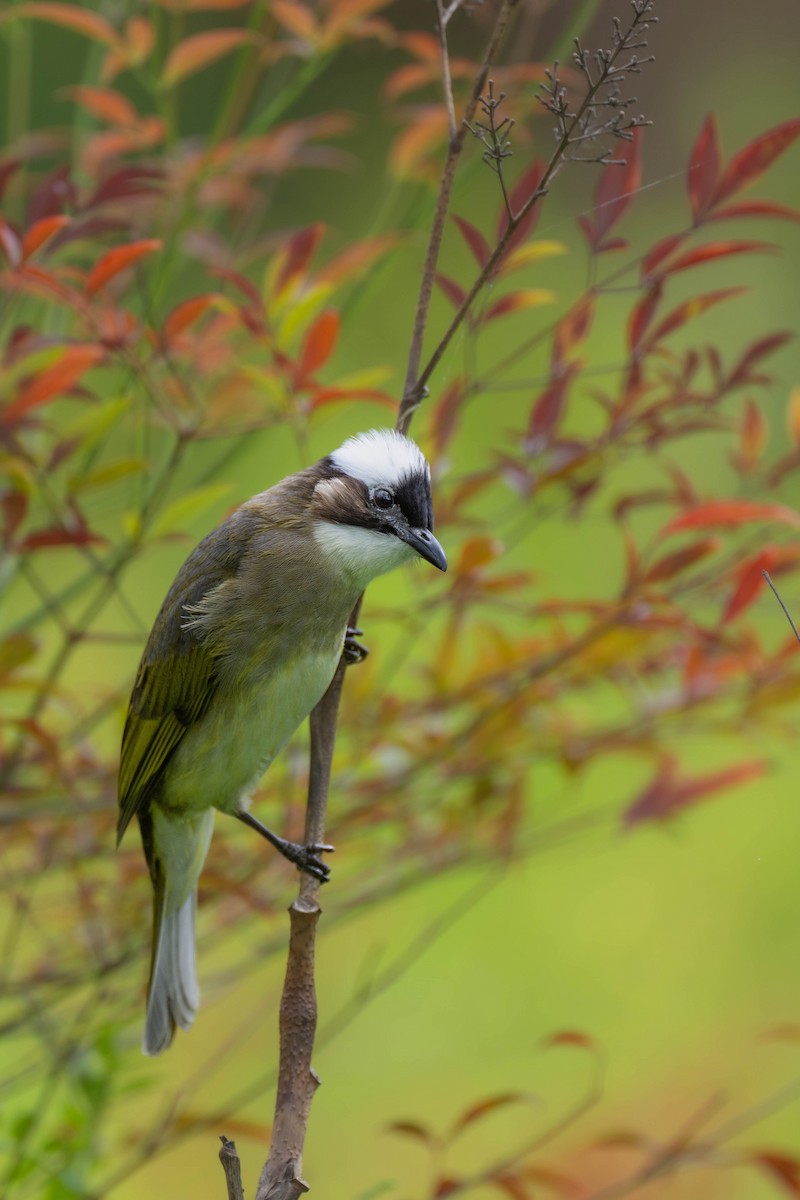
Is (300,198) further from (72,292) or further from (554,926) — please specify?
(72,292)

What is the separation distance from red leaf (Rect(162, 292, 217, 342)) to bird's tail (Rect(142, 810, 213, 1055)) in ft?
2.18

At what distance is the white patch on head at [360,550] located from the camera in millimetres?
1644

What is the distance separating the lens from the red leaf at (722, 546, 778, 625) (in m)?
1.73

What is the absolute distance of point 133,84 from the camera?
467 centimetres

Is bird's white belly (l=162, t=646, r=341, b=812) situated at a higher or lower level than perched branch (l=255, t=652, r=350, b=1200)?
higher

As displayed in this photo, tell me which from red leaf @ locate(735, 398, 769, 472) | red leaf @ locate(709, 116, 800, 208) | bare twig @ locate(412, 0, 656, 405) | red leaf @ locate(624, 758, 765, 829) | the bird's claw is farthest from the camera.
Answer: red leaf @ locate(624, 758, 765, 829)

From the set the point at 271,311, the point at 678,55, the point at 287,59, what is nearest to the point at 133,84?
the point at 287,59

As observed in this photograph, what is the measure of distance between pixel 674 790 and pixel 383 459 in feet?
2.63

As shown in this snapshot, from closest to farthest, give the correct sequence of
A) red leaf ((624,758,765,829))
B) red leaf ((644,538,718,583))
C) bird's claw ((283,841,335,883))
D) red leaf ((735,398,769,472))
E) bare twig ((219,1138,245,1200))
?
bare twig ((219,1138,245,1200)) → bird's claw ((283,841,335,883)) → red leaf ((644,538,718,583)) → red leaf ((735,398,769,472)) → red leaf ((624,758,765,829))

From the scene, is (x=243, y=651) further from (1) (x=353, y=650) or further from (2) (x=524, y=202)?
(2) (x=524, y=202)

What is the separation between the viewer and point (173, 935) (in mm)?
1915

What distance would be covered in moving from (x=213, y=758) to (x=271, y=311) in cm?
57

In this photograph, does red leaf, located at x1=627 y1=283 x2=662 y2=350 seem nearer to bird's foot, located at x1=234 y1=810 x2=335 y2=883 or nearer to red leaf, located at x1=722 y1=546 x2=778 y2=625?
red leaf, located at x1=722 y1=546 x2=778 y2=625

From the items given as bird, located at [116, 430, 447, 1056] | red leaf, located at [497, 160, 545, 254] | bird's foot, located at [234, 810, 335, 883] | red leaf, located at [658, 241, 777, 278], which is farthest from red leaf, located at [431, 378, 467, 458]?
bird's foot, located at [234, 810, 335, 883]
